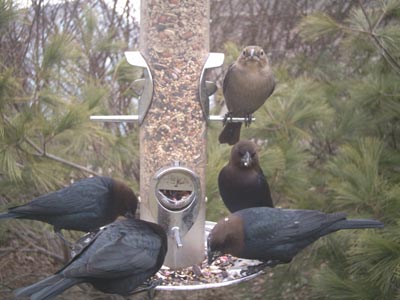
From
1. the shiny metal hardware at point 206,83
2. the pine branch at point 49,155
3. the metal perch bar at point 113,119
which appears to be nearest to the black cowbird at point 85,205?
the metal perch bar at point 113,119

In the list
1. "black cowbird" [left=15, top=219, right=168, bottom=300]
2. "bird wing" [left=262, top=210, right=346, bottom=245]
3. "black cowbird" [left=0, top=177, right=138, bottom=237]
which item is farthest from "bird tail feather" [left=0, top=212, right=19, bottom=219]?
"bird wing" [left=262, top=210, right=346, bottom=245]

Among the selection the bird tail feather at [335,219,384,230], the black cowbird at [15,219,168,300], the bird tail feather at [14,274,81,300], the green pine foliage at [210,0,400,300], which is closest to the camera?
the bird tail feather at [14,274,81,300]

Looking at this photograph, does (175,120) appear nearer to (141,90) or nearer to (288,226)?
(141,90)

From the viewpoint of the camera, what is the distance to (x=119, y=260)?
252 centimetres

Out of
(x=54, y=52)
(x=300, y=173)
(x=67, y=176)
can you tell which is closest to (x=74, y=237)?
(x=67, y=176)

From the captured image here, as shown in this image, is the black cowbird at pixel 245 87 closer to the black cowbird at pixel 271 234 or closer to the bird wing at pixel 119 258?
the black cowbird at pixel 271 234

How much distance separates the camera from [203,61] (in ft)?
10.0

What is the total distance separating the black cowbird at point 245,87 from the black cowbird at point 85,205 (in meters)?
0.75

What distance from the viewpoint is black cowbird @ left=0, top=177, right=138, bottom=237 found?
2865mm

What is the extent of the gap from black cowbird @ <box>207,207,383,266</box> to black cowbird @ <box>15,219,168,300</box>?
23 cm

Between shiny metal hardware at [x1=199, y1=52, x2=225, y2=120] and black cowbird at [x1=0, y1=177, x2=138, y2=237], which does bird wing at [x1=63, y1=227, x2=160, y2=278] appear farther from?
shiny metal hardware at [x1=199, y1=52, x2=225, y2=120]

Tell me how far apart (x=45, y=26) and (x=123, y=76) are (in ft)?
4.16

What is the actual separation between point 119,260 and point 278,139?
1746mm

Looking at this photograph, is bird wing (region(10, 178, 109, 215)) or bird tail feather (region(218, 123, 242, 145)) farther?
bird tail feather (region(218, 123, 242, 145))
